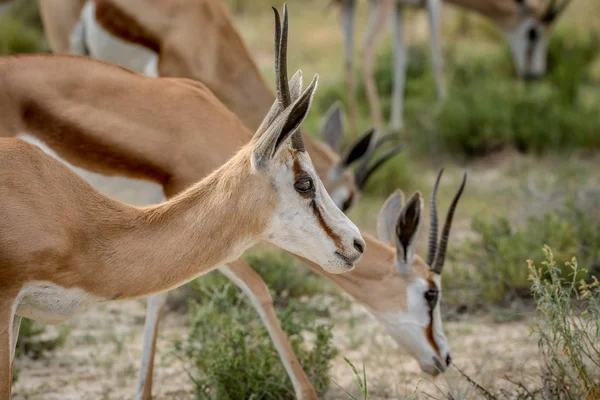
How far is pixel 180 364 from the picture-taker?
16.3ft

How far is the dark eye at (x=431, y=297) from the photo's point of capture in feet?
13.7

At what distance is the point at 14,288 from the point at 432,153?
7.30m

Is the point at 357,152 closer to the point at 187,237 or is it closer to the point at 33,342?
the point at 33,342

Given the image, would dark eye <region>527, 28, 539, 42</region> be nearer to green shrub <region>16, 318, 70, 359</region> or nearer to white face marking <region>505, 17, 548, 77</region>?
white face marking <region>505, 17, 548, 77</region>

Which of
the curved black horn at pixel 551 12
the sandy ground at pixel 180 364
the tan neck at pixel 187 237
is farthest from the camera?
the curved black horn at pixel 551 12

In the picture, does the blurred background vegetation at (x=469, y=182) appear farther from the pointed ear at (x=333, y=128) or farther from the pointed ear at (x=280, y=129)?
the pointed ear at (x=280, y=129)

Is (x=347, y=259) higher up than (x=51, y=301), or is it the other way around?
(x=347, y=259)

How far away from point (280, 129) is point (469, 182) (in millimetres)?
5993

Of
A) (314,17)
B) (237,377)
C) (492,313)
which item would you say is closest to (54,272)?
(237,377)

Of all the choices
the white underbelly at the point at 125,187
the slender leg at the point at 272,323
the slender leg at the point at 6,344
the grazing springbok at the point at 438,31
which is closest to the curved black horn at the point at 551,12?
the grazing springbok at the point at 438,31

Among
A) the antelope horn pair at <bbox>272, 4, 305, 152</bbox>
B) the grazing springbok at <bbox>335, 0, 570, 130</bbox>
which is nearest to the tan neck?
the antelope horn pair at <bbox>272, 4, 305, 152</bbox>

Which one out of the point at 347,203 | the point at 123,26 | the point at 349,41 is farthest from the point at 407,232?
the point at 349,41

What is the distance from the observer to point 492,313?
562cm

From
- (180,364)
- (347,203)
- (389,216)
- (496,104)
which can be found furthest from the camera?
(496,104)
